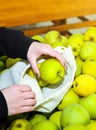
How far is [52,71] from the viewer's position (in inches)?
28.2

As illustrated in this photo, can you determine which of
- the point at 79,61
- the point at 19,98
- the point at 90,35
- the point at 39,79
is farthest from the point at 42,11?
the point at 19,98

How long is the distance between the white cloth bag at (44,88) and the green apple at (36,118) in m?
0.02

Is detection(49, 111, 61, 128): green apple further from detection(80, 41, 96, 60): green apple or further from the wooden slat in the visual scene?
the wooden slat

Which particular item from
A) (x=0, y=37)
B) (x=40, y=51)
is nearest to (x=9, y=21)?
(x=0, y=37)

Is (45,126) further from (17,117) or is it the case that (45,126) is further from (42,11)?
(42,11)

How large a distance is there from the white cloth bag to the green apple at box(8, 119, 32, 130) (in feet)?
0.16

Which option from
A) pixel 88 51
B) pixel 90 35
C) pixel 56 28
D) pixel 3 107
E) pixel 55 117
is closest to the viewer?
pixel 3 107

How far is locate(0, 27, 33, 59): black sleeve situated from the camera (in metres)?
0.80

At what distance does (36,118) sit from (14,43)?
0.24 meters

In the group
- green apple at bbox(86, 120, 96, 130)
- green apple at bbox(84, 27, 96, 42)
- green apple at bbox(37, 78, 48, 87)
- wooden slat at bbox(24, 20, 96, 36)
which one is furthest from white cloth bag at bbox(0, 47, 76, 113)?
wooden slat at bbox(24, 20, 96, 36)

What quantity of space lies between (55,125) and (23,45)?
0.84 feet

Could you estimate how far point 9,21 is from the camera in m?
1.27

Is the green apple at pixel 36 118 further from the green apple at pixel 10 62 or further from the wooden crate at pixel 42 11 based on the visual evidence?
the wooden crate at pixel 42 11

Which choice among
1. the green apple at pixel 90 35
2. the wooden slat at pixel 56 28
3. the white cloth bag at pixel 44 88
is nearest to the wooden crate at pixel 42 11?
the wooden slat at pixel 56 28
